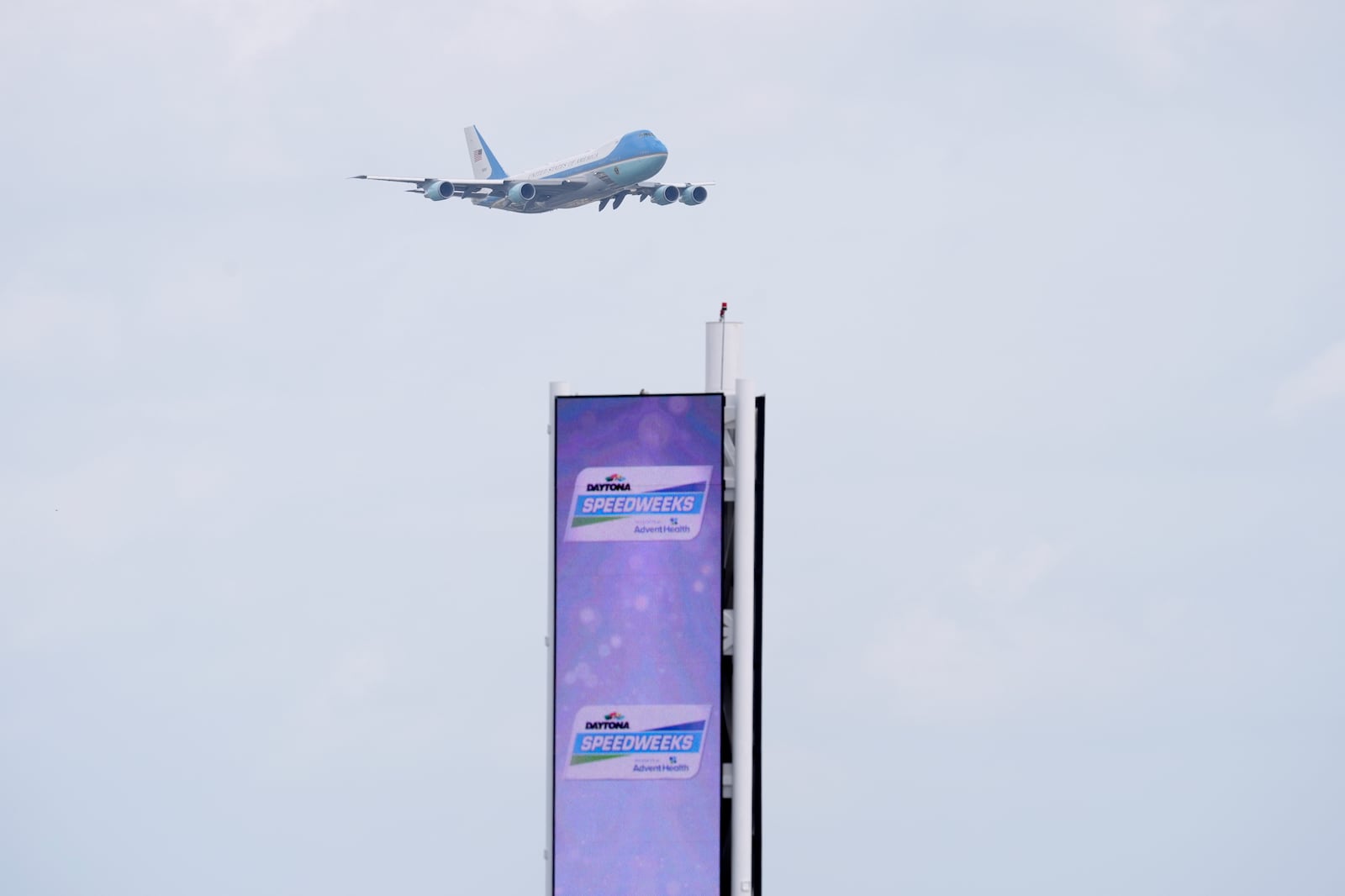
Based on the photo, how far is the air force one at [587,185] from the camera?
74.0 metres

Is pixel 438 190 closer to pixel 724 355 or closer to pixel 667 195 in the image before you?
pixel 667 195

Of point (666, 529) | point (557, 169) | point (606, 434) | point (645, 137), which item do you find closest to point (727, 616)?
point (666, 529)

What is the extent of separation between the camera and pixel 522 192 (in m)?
76.1

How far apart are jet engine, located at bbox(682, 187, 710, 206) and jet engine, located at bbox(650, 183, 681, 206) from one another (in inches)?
14.4

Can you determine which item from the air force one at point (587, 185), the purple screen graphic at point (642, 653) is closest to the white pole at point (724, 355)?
the purple screen graphic at point (642, 653)

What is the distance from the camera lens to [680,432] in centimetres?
2789

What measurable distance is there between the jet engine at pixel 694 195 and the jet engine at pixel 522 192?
683 centimetres

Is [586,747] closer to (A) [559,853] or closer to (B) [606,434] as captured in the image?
(A) [559,853]

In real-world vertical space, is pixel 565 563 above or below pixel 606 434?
below

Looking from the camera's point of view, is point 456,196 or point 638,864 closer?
point 638,864

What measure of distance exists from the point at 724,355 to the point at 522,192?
49129mm

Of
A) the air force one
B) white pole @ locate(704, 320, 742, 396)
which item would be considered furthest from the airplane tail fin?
white pole @ locate(704, 320, 742, 396)

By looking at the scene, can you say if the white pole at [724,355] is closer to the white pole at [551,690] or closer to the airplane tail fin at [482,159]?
the white pole at [551,690]

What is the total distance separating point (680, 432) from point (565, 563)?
9.43ft
